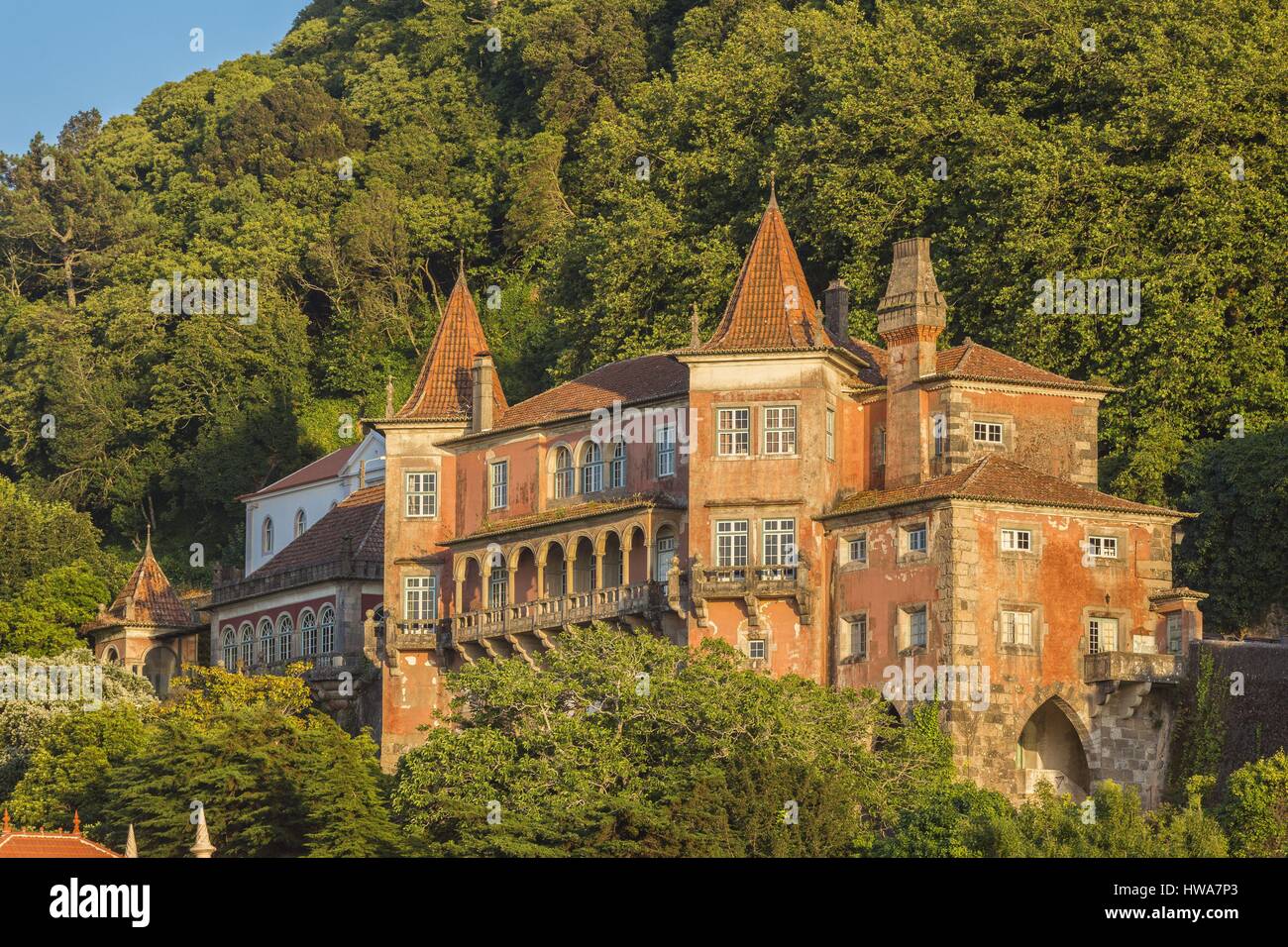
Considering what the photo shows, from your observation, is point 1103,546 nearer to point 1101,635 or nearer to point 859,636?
point 1101,635

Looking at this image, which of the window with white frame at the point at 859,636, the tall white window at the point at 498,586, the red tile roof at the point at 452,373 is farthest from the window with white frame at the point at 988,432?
the red tile roof at the point at 452,373

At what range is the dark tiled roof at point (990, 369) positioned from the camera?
7700 cm

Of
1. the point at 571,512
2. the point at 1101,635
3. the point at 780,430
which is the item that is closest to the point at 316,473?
the point at 571,512

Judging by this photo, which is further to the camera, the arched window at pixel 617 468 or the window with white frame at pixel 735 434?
the arched window at pixel 617 468

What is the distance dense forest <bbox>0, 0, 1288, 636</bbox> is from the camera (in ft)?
281

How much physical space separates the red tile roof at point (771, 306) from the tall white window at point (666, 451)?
9.45 ft

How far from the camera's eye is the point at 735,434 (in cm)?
7775

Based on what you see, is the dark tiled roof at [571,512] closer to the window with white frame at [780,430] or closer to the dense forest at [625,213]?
the window with white frame at [780,430]

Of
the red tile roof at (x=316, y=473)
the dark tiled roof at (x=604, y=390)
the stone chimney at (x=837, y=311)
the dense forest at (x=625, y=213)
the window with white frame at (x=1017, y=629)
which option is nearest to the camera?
the window with white frame at (x=1017, y=629)

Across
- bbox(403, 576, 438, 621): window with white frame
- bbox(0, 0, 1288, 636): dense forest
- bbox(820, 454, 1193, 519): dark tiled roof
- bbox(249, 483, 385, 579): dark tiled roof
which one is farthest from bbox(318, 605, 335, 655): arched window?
bbox(820, 454, 1193, 519): dark tiled roof

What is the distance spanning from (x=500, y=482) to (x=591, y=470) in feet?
12.2
